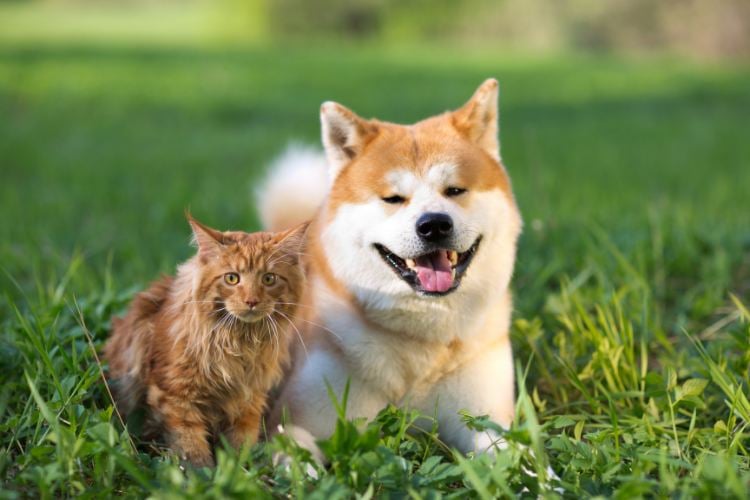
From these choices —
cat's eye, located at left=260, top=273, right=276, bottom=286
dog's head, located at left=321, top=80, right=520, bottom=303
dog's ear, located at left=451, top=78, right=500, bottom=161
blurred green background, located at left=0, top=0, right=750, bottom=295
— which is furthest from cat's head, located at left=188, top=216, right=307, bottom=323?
blurred green background, located at left=0, top=0, right=750, bottom=295

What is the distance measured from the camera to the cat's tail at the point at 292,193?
381cm

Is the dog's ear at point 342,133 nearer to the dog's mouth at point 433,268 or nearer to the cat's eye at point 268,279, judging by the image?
the dog's mouth at point 433,268

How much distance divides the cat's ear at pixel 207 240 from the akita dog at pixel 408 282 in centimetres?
39

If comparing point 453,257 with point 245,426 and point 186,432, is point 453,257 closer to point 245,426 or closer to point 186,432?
point 245,426

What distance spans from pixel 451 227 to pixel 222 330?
807 millimetres

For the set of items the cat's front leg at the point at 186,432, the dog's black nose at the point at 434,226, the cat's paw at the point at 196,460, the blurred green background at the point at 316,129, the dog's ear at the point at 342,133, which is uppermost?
the dog's ear at the point at 342,133

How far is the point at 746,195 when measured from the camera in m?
7.20

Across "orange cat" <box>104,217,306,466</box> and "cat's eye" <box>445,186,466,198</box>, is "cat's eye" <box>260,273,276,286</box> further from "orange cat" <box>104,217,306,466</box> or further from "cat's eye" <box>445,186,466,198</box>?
"cat's eye" <box>445,186,466,198</box>

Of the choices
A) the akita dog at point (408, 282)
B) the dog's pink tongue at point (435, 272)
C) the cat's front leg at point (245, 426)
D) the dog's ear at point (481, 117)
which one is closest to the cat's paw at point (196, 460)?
the cat's front leg at point (245, 426)

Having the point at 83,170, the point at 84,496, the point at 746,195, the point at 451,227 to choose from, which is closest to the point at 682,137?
the point at 746,195

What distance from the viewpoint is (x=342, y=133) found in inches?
125

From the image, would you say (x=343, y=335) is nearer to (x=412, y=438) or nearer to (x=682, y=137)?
(x=412, y=438)

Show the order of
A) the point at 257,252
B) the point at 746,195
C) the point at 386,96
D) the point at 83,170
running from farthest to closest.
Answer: the point at 386,96 < the point at 83,170 < the point at 746,195 < the point at 257,252

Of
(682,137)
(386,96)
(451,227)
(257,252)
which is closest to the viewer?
(257,252)
